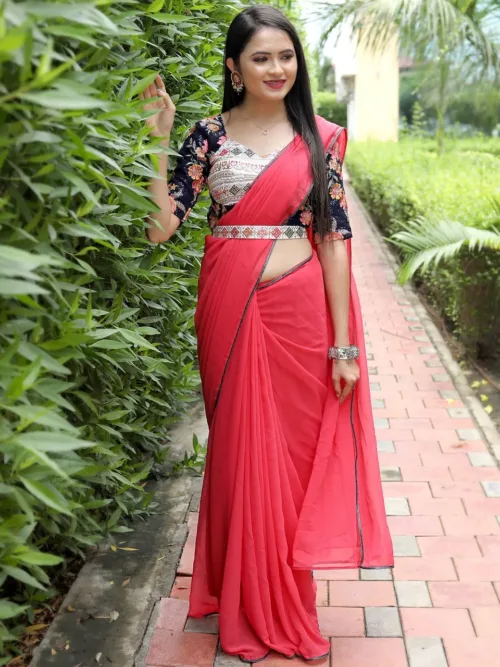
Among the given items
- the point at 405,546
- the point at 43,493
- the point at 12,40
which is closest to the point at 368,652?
A: the point at 405,546

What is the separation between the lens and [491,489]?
157 inches

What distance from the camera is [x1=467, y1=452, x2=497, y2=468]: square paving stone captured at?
14.1ft

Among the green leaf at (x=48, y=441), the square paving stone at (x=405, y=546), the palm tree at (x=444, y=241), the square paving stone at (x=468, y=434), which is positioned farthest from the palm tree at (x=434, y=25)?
the green leaf at (x=48, y=441)

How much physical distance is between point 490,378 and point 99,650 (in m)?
3.85

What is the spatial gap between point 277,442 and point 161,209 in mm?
818

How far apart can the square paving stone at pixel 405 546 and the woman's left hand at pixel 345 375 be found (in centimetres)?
101

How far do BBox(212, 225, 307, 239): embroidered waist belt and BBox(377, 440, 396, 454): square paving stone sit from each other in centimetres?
219

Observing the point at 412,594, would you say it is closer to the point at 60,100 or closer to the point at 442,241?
the point at 60,100

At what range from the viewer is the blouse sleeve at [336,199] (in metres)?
2.65

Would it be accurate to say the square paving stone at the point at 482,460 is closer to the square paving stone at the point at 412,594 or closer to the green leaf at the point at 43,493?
the square paving stone at the point at 412,594

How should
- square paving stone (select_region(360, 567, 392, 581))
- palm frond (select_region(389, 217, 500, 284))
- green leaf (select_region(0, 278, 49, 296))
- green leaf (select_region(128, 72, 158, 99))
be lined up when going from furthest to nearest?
1. palm frond (select_region(389, 217, 500, 284))
2. square paving stone (select_region(360, 567, 392, 581))
3. green leaf (select_region(128, 72, 158, 99))
4. green leaf (select_region(0, 278, 49, 296))

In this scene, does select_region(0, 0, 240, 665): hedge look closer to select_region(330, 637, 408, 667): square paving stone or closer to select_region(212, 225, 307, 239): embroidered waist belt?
select_region(212, 225, 307, 239): embroidered waist belt

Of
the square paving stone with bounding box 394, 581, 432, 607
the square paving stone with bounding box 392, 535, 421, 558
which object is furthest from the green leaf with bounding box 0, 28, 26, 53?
the square paving stone with bounding box 392, 535, 421, 558

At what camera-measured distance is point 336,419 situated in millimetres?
2781
